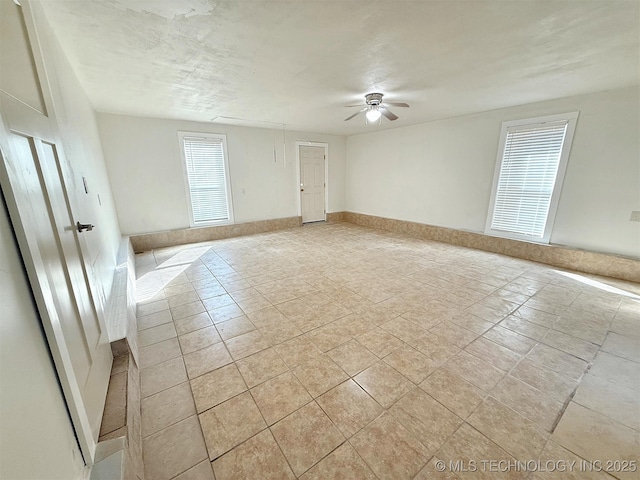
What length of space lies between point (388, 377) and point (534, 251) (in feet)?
13.0

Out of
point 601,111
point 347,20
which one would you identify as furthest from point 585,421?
point 601,111

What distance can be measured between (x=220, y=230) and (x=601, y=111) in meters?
6.70

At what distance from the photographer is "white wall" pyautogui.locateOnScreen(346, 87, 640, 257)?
10.9ft

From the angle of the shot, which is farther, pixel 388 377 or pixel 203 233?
pixel 203 233

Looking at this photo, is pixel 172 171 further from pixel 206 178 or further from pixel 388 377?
pixel 388 377

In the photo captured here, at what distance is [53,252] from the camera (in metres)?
1.08

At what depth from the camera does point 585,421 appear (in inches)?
60.2

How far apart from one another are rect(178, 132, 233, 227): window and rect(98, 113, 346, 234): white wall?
0.39ft

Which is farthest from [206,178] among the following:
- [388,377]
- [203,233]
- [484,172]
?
[484,172]

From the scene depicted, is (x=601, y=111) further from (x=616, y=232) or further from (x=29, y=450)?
(x=29, y=450)

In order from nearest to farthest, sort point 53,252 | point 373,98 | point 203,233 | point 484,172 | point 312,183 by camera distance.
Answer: point 53,252 → point 373,98 → point 484,172 → point 203,233 → point 312,183

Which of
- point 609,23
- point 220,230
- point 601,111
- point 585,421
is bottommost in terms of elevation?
point 585,421

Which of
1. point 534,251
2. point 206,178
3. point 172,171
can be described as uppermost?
point 172,171

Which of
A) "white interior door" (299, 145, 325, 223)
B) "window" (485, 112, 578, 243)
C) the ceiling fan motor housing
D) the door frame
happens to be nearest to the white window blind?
the door frame
